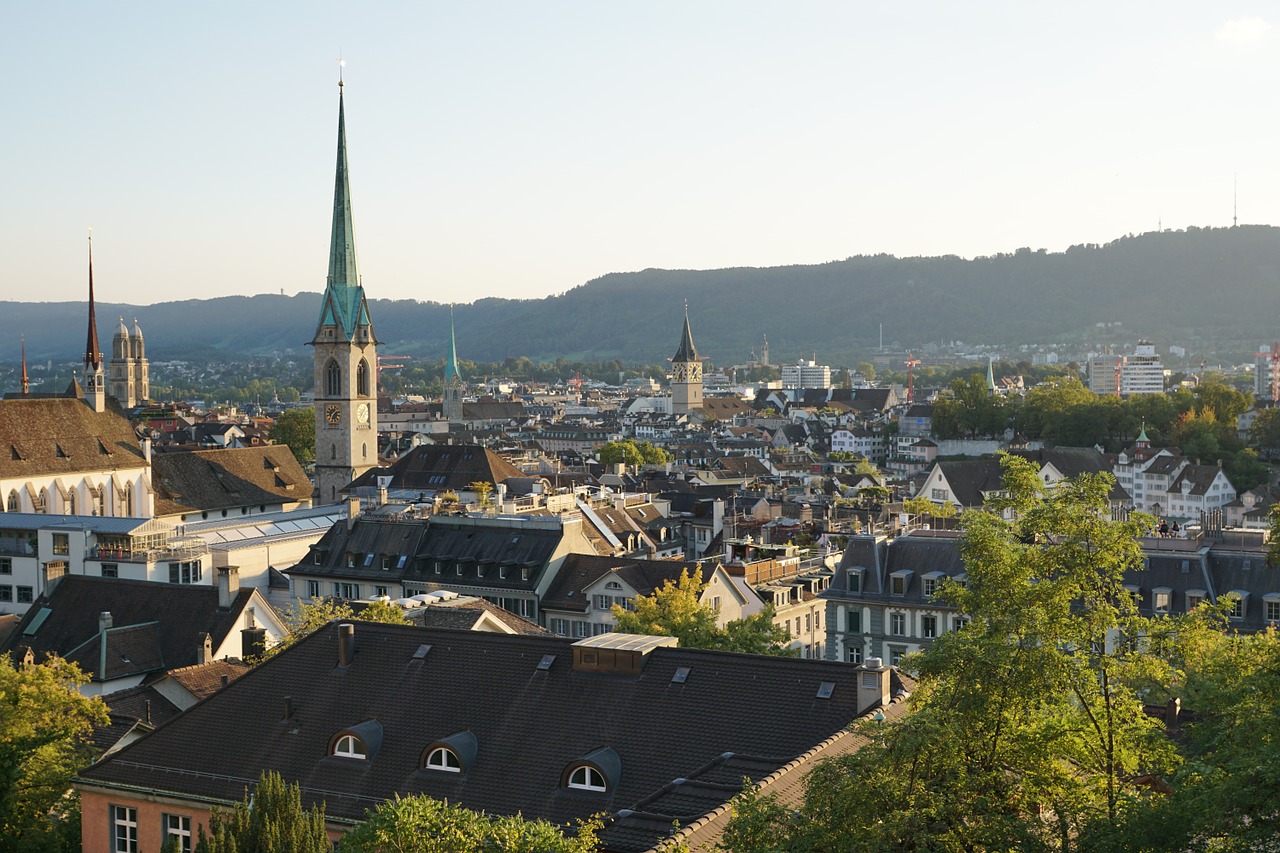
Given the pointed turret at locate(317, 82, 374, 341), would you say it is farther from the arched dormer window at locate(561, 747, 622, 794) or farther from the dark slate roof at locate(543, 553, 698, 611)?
the arched dormer window at locate(561, 747, 622, 794)

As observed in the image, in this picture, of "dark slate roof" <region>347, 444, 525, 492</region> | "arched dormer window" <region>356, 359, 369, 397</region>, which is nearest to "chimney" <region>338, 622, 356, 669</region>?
"dark slate roof" <region>347, 444, 525, 492</region>

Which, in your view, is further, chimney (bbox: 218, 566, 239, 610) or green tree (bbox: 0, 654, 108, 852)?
chimney (bbox: 218, 566, 239, 610)

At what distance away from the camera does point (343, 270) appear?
101 m

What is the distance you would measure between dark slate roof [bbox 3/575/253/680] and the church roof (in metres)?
53.2

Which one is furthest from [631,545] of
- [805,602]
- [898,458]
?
[898,458]

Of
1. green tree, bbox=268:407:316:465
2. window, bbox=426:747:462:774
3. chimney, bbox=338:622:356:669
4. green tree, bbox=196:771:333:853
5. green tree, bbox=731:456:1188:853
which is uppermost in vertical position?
green tree, bbox=731:456:1188:853

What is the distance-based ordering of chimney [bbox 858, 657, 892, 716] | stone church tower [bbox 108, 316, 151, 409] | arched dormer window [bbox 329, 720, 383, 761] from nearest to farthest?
chimney [bbox 858, 657, 892, 716], arched dormer window [bbox 329, 720, 383, 761], stone church tower [bbox 108, 316, 151, 409]

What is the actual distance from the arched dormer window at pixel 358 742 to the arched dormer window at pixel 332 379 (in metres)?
73.1

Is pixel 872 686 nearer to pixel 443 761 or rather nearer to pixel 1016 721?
pixel 443 761

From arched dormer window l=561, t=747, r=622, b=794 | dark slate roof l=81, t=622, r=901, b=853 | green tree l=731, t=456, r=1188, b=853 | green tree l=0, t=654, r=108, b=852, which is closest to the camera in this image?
green tree l=731, t=456, r=1188, b=853

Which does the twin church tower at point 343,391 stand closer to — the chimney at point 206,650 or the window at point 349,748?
the chimney at point 206,650

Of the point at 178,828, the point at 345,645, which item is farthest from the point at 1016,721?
the point at 178,828

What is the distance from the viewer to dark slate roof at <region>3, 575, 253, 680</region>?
136ft

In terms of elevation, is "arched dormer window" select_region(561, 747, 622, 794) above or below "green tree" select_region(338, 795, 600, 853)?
below
